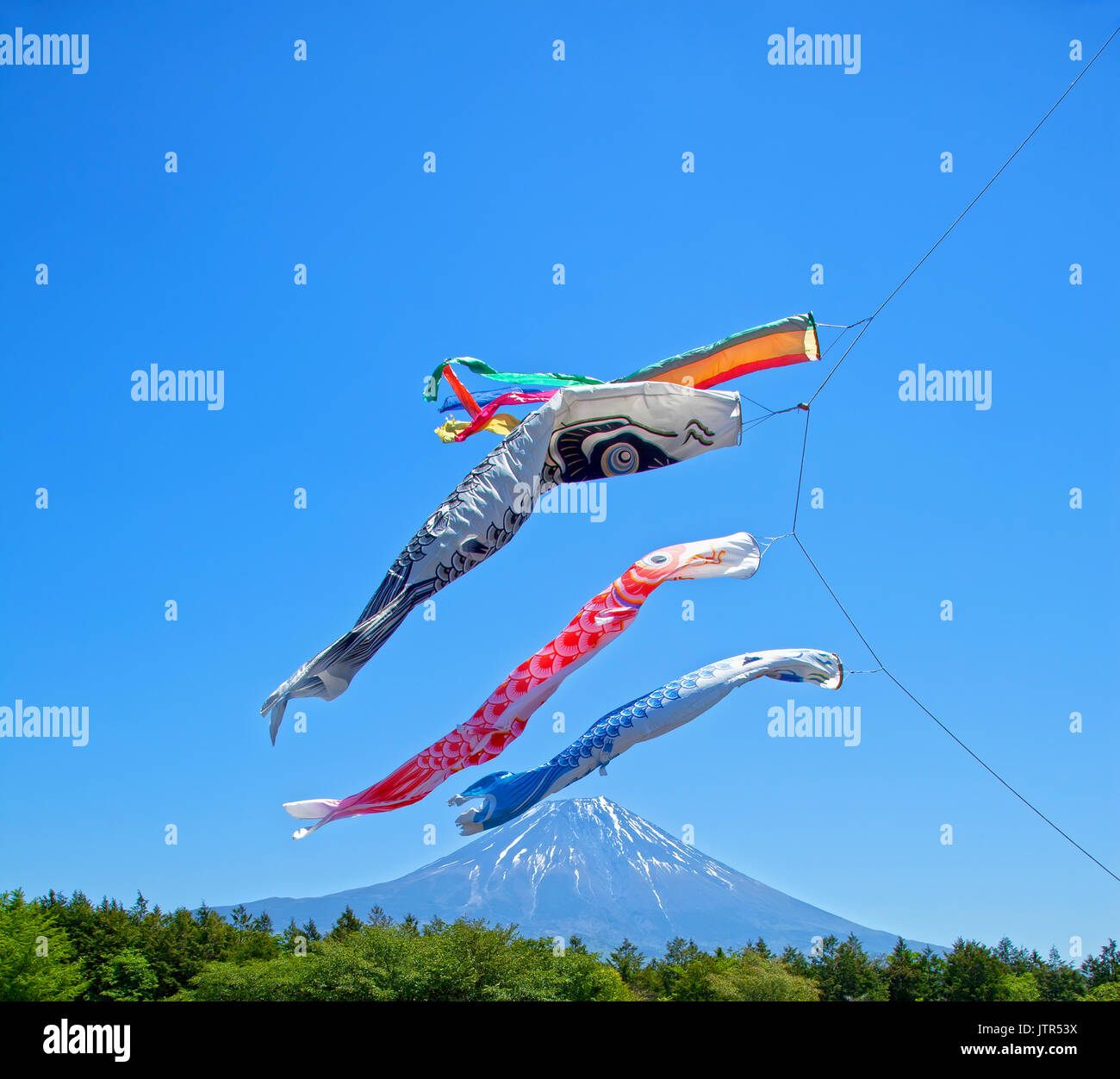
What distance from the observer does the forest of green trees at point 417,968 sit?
3338cm

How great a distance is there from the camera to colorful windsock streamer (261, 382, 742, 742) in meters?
12.4

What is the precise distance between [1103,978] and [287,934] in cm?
2956

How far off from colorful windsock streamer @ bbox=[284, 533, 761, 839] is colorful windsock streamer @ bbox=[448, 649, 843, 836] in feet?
1.39

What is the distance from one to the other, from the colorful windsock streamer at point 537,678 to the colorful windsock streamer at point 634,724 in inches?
16.7

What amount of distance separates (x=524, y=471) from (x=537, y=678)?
7.28ft

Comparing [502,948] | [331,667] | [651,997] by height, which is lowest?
[651,997]

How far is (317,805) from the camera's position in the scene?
12477mm

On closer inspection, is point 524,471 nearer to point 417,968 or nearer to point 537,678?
point 537,678

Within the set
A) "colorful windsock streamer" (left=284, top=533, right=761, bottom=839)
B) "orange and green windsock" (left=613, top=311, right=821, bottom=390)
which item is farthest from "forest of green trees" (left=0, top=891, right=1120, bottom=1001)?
"orange and green windsock" (left=613, top=311, right=821, bottom=390)

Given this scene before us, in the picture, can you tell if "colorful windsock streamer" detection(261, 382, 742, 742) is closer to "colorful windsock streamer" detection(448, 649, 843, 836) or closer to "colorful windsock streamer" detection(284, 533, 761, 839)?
"colorful windsock streamer" detection(284, 533, 761, 839)

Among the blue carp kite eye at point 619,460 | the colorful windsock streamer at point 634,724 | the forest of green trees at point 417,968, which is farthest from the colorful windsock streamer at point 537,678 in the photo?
the forest of green trees at point 417,968

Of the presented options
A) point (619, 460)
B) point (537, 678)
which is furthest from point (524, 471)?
point (537, 678)
